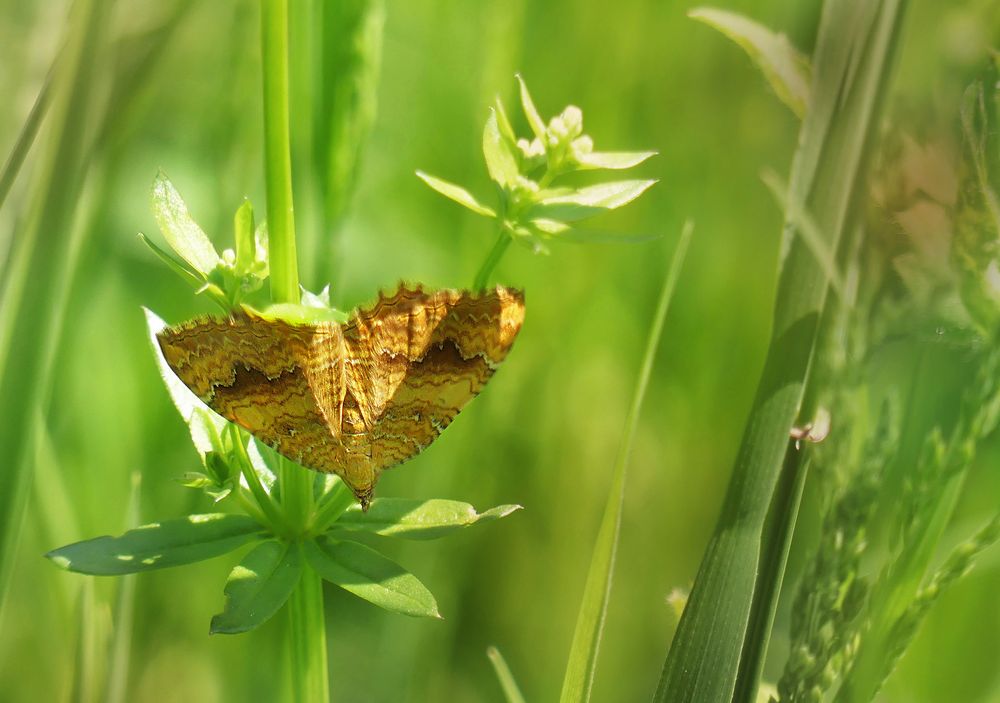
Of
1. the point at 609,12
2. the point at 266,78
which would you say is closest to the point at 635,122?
the point at 609,12

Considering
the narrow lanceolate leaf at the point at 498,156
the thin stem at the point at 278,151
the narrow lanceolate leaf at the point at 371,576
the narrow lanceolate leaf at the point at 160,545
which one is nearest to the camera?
the thin stem at the point at 278,151

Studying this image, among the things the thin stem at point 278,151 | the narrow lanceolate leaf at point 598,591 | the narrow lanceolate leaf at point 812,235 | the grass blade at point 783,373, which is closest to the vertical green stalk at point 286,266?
the thin stem at point 278,151

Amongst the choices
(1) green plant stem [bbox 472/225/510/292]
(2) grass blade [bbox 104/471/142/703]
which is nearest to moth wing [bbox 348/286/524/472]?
(1) green plant stem [bbox 472/225/510/292]

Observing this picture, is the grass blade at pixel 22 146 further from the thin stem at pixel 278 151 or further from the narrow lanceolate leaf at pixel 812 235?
the narrow lanceolate leaf at pixel 812 235

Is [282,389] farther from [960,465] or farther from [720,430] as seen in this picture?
[720,430]

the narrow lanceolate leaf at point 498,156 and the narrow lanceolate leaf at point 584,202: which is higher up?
the narrow lanceolate leaf at point 498,156

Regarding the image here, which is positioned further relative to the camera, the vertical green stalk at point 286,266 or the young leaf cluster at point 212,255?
the young leaf cluster at point 212,255

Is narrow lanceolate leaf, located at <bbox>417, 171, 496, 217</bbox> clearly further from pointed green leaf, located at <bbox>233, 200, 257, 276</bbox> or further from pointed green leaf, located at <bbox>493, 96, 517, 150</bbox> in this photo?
pointed green leaf, located at <bbox>233, 200, 257, 276</bbox>
